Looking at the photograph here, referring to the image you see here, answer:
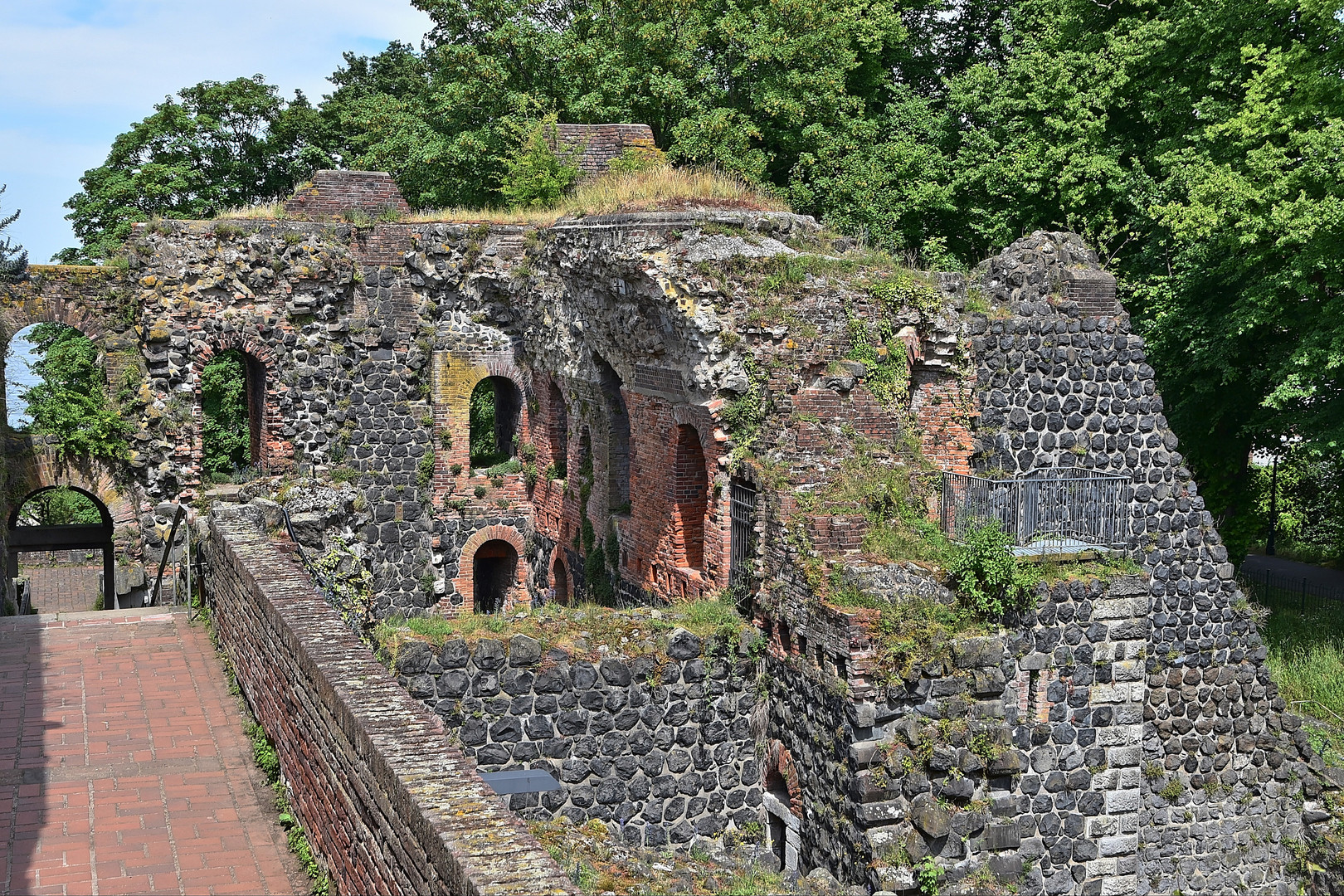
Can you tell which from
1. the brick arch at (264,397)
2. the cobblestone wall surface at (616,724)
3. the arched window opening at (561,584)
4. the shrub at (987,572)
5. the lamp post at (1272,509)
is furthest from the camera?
the lamp post at (1272,509)

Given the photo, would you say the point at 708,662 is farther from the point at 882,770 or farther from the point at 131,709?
the point at 131,709

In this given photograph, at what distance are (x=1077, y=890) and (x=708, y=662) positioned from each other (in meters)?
4.34

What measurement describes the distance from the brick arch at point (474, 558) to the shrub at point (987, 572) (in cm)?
1059

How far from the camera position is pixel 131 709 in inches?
410

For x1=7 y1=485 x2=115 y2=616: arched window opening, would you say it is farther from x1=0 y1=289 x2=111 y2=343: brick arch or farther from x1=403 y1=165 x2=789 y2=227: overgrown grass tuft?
x1=403 y1=165 x2=789 y2=227: overgrown grass tuft

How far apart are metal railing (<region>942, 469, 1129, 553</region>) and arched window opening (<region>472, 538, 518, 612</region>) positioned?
9.95 meters

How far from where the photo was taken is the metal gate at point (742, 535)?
13430 millimetres

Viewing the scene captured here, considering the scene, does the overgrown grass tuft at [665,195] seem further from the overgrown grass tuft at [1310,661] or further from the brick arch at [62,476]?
the overgrown grass tuft at [1310,661]

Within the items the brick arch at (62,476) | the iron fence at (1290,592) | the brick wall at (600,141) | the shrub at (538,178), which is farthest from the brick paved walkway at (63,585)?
the iron fence at (1290,592)

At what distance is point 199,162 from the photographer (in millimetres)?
32438

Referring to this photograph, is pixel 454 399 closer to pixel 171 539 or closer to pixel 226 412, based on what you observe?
pixel 171 539

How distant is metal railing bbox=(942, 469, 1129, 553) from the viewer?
12609 mm

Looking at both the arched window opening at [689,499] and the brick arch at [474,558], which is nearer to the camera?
the arched window opening at [689,499]

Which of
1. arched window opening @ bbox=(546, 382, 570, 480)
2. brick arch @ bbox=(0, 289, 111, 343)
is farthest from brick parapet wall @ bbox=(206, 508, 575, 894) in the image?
brick arch @ bbox=(0, 289, 111, 343)
